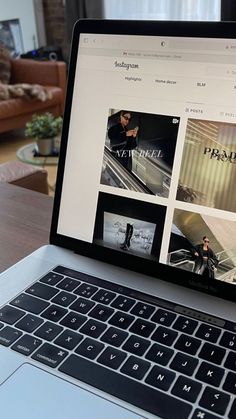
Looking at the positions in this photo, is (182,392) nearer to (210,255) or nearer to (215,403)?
(215,403)

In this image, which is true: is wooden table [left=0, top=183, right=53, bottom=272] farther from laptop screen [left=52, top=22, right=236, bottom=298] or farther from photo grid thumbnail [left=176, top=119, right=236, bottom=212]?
photo grid thumbnail [left=176, top=119, right=236, bottom=212]

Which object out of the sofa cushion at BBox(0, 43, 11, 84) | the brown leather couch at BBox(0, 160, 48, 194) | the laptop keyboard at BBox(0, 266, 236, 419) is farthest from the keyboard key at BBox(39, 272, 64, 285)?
the sofa cushion at BBox(0, 43, 11, 84)

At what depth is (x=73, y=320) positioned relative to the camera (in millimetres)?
507

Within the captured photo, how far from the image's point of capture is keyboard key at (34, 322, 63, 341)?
0.49 meters

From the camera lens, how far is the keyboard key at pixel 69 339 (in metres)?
0.47

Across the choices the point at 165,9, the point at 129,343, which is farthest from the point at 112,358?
the point at 165,9

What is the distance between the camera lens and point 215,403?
40 cm

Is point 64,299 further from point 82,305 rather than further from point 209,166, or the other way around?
point 209,166

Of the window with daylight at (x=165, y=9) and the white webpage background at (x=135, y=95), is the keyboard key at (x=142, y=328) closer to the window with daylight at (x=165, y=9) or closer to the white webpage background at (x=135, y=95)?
the white webpage background at (x=135, y=95)

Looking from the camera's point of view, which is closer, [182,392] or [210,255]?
[182,392]

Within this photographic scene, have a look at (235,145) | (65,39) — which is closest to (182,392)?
(235,145)

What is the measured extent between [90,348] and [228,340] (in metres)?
0.15

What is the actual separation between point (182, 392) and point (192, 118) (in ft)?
1.01

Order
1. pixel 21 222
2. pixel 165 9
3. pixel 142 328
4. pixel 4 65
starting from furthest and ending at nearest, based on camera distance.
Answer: pixel 4 65
pixel 165 9
pixel 21 222
pixel 142 328
